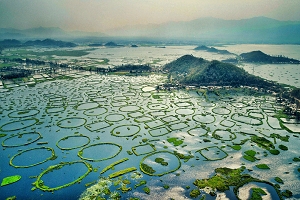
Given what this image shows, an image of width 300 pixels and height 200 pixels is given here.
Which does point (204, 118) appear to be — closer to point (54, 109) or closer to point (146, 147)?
point (146, 147)

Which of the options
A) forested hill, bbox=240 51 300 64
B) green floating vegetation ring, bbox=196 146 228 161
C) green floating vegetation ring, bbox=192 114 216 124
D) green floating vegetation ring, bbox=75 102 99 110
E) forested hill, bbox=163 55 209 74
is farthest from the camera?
forested hill, bbox=240 51 300 64

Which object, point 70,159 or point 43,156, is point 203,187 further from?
point 43,156

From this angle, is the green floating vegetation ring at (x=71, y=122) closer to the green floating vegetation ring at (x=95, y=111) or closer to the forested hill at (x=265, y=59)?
the green floating vegetation ring at (x=95, y=111)

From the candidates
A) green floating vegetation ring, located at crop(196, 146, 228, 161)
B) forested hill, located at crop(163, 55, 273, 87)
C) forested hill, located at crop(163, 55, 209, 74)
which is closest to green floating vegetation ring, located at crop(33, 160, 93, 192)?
green floating vegetation ring, located at crop(196, 146, 228, 161)

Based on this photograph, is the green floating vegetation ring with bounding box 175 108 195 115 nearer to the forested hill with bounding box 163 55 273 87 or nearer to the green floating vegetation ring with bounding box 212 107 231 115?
the green floating vegetation ring with bounding box 212 107 231 115

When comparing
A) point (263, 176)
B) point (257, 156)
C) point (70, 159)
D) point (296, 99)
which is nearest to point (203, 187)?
point (263, 176)

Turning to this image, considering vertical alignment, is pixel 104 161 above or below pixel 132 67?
below
